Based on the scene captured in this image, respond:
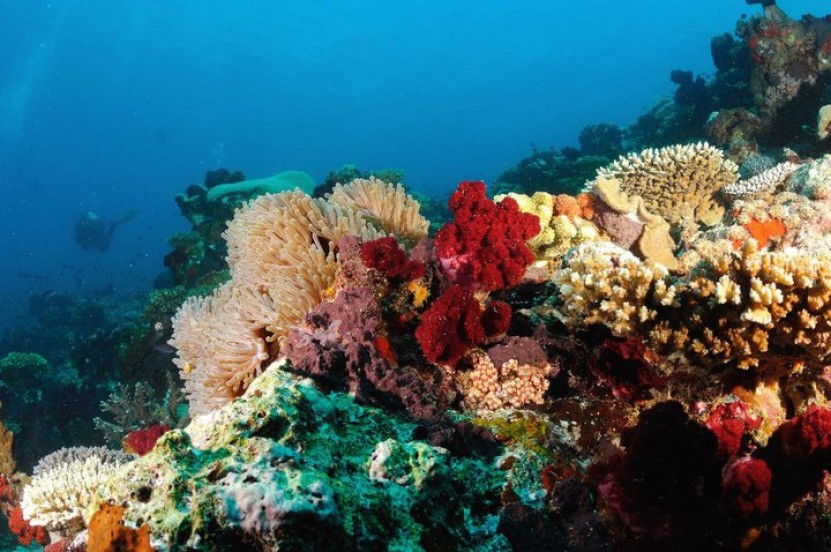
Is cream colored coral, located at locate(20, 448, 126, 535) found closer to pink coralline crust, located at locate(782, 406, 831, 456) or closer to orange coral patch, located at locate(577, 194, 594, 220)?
pink coralline crust, located at locate(782, 406, 831, 456)

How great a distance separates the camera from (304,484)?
73.2 inches

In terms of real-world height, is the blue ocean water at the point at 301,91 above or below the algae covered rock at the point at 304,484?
above

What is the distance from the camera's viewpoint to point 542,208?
6.08m

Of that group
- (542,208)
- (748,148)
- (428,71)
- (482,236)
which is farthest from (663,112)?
(428,71)

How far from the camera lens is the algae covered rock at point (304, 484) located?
67.8 inches

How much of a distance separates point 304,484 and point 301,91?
538ft

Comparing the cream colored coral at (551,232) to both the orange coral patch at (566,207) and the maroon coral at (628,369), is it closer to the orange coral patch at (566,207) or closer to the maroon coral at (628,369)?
the orange coral patch at (566,207)

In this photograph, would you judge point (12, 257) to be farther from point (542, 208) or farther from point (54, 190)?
point (542, 208)

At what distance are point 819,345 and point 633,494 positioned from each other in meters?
1.70

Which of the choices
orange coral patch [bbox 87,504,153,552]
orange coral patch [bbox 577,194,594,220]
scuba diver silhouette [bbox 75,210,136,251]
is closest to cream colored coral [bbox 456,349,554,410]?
orange coral patch [bbox 87,504,153,552]

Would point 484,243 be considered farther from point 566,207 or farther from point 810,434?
point 810,434

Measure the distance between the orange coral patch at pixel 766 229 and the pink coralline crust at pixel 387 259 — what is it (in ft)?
14.5

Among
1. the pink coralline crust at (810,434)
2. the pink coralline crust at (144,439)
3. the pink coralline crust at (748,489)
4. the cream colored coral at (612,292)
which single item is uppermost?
the pink coralline crust at (144,439)

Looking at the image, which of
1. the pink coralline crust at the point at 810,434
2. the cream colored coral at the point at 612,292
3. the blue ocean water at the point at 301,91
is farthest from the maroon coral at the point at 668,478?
the blue ocean water at the point at 301,91
